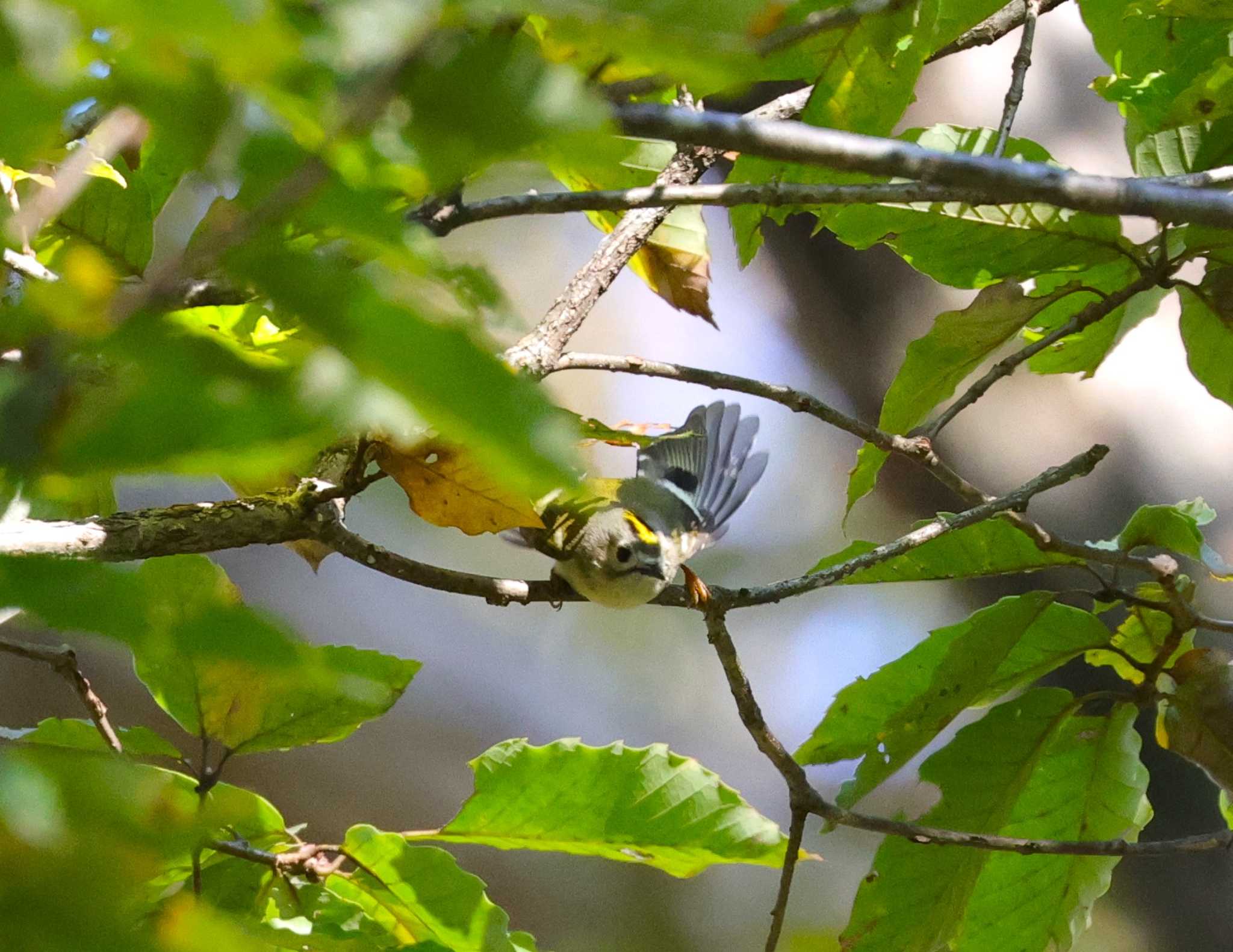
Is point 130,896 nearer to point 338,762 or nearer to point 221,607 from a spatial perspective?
point 221,607

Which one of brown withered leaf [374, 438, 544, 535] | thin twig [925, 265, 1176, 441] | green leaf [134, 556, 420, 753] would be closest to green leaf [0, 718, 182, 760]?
green leaf [134, 556, 420, 753]

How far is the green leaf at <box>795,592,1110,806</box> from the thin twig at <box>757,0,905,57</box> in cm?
54

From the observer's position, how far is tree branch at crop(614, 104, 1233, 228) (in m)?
0.35

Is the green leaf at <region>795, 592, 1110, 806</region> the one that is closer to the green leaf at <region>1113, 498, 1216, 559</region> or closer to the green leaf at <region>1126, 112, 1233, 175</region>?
the green leaf at <region>1113, 498, 1216, 559</region>

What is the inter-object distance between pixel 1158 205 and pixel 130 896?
400mm

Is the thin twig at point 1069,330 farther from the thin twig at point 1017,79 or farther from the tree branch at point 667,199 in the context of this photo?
the tree branch at point 667,199

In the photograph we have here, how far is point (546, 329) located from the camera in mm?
806

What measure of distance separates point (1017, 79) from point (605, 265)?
1.14 ft

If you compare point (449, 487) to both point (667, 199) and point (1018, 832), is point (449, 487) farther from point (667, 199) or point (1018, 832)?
point (1018, 832)

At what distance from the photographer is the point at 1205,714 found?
841 mm

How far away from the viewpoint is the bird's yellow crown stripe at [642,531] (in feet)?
3.66

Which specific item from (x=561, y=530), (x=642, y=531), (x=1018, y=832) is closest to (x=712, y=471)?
(x=642, y=531)

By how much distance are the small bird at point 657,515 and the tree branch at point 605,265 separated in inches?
5.3

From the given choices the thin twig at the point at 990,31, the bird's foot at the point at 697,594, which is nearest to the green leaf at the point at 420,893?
the bird's foot at the point at 697,594
